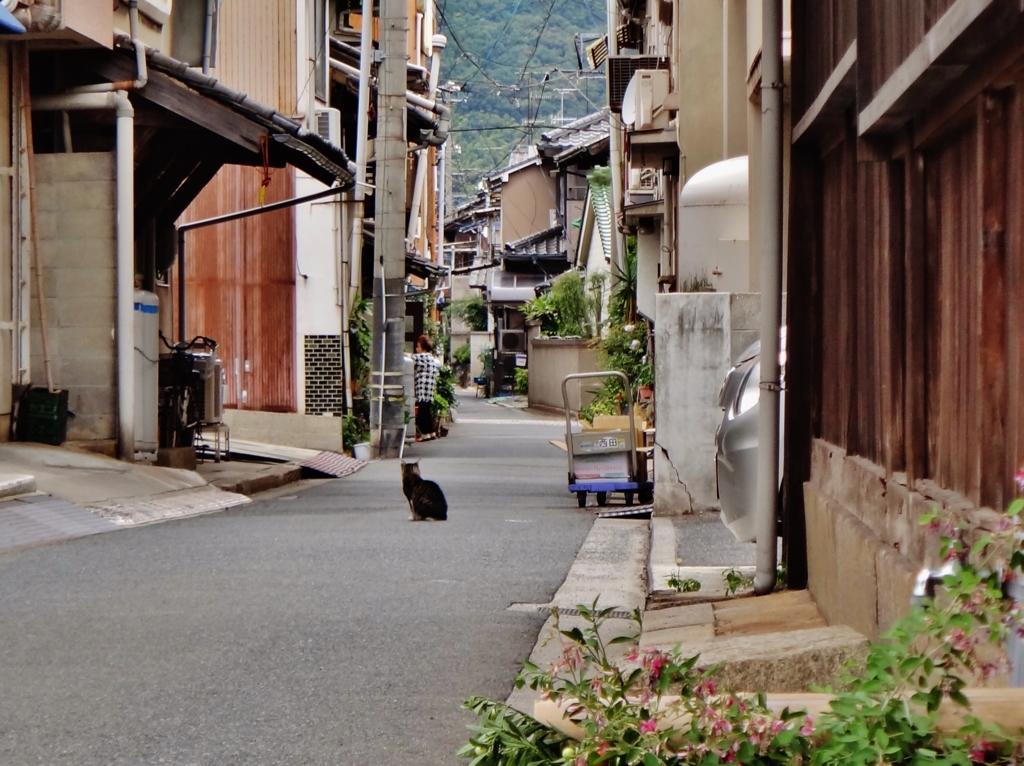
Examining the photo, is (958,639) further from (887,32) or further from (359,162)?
(359,162)

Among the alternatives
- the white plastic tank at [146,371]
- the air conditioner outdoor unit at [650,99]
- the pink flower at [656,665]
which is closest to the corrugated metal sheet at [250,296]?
the air conditioner outdoor unit at [650,99]

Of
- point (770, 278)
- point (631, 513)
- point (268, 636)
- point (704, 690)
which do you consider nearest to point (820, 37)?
point (770, 278)

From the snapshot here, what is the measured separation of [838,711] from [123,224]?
1218cm

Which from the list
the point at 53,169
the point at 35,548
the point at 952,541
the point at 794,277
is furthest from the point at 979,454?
the point at 53,169

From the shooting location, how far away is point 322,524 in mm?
11539

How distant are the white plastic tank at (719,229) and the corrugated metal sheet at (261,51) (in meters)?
8.21

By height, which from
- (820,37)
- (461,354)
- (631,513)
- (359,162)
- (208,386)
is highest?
(359,162)

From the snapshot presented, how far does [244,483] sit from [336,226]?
8.23 m

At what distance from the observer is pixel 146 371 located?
15562mm

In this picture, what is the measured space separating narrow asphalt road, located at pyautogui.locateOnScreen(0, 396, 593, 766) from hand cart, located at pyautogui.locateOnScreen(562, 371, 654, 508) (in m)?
1.96

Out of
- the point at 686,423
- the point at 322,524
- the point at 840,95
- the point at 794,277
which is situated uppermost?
the point at 840,95

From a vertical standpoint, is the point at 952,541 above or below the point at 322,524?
above

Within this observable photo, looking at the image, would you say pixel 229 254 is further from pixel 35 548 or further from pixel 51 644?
pixel 51 644

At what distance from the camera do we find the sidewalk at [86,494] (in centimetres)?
1039
